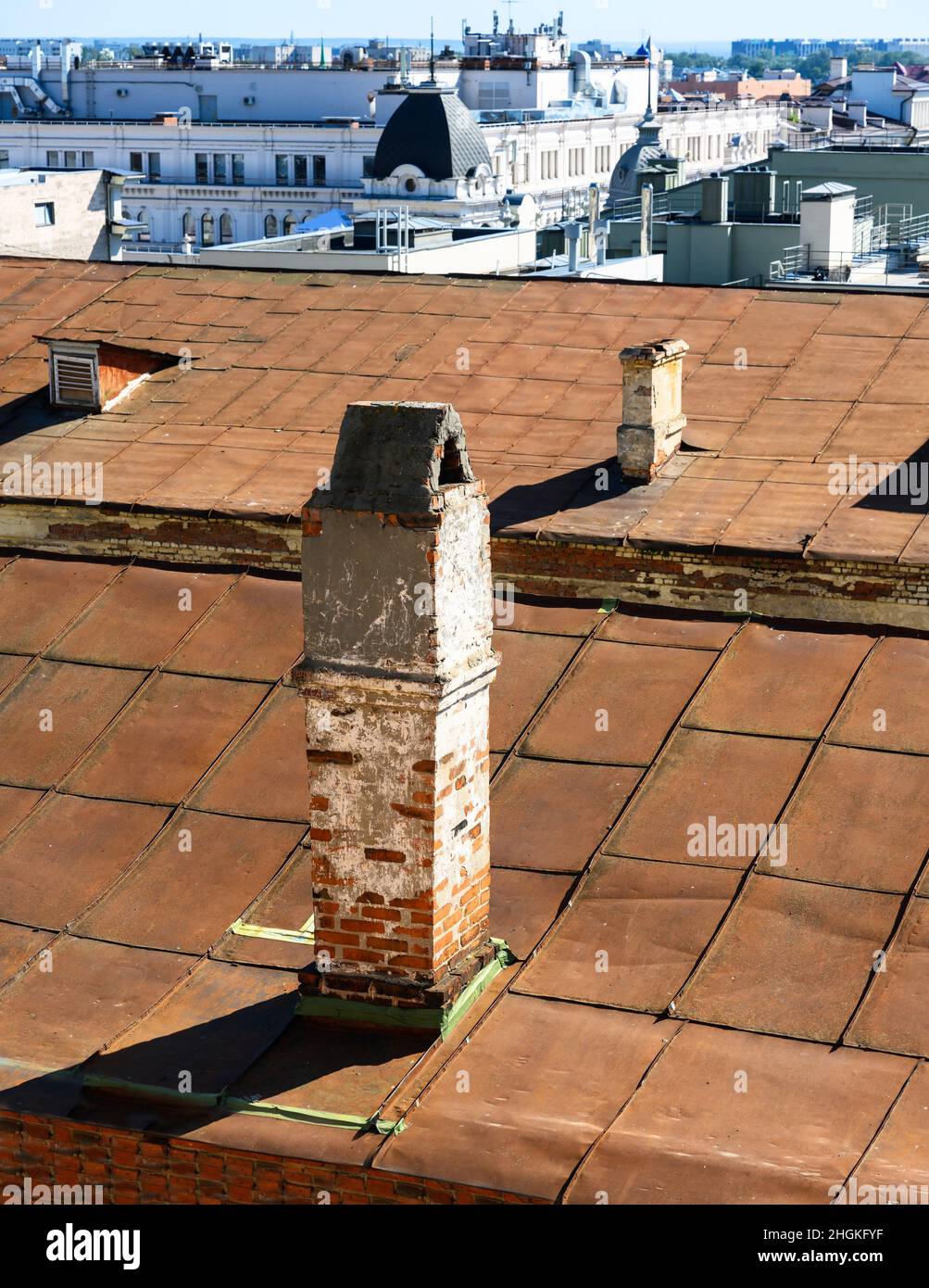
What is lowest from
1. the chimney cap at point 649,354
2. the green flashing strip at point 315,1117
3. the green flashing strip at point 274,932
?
the green flashing strip at point 315,1117

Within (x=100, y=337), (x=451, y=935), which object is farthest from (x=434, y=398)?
(x=451, y=935)

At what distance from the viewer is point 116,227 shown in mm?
43219

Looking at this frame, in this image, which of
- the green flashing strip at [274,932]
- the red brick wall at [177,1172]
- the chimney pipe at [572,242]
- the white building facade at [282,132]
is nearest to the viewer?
the red brick wall at [177,1172]

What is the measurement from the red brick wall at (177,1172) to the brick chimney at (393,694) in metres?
0.99

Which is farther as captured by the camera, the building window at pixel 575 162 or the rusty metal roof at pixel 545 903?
the building window at pixel 575 162

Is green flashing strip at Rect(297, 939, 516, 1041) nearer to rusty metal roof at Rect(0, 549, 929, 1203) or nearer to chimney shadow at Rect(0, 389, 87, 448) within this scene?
rusty metal roof at Rect(0, 549, 929, 1203)

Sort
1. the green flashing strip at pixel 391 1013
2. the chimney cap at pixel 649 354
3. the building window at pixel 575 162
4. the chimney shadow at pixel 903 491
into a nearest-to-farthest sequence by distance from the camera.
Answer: the green flashing strip at pixel 391 1013, the chimney shadow at pixel 903 491, the chimney cap at pixel 649 354, the building window at pixel 575 162

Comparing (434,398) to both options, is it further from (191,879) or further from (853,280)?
(853,280)

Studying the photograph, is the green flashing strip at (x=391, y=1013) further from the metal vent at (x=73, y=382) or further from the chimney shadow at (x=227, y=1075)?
the metal vent at (x=73, y=382)

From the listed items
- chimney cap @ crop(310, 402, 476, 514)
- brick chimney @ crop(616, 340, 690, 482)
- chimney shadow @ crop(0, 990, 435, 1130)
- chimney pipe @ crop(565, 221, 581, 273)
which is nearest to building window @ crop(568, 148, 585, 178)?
chimney pipe @ crop(565, 221, 581, 273)

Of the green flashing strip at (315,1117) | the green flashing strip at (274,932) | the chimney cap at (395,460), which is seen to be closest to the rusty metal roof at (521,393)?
the green flashing strip at (274,932)

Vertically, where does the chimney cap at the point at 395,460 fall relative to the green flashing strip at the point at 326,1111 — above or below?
above

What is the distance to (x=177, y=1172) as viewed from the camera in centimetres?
841

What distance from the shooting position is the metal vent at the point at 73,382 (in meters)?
17.7
